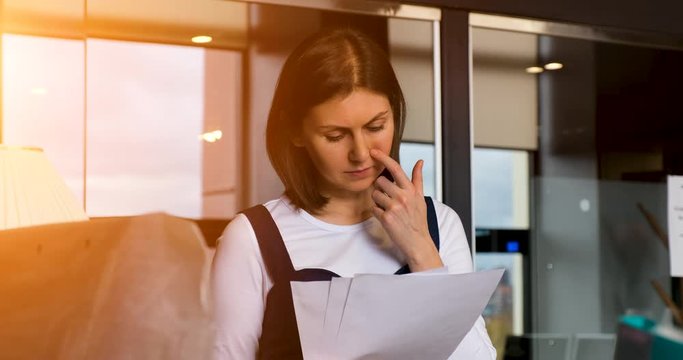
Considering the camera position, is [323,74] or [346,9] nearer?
[323,74]

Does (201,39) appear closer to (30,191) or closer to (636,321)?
(30,191)

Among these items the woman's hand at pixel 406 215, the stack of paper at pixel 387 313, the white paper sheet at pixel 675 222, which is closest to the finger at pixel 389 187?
the woman's hand at pixel 406 215

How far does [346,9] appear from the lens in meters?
2.48

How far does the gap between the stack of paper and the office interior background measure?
0.94 meters

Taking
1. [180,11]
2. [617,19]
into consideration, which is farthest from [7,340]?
[617,19]

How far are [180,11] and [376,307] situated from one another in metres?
1.30

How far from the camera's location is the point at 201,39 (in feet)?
7.50

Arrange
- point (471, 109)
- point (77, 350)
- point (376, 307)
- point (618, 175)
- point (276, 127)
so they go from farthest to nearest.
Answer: point (618, 175), point (471, 109), point (276, 127), point (376, 307), point (77, 350)

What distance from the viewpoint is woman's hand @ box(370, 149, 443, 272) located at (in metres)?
1.57

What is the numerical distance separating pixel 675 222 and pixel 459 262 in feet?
5.45

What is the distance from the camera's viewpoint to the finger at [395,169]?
165 cm

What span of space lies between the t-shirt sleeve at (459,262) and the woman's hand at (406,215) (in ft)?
0.16

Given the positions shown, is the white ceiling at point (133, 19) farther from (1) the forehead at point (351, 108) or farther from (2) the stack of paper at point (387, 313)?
(2) the stack of paper at point (387, 313)

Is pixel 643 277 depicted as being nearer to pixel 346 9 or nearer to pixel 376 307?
pixel 346 9
